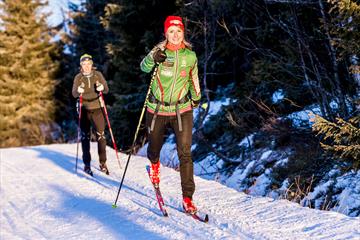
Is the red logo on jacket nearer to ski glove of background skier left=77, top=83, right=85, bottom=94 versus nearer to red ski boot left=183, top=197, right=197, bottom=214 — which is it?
red ski boot left=183, top=197, right=197, bottom=214

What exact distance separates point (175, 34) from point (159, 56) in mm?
356

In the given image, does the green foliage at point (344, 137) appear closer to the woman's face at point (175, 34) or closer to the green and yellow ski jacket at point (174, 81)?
the green and yellow ski jacket at point (174, 81)

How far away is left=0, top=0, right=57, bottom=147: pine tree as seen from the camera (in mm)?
29359

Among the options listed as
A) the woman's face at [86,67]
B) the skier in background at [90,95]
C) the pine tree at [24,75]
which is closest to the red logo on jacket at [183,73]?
the skier in background at [90,95]

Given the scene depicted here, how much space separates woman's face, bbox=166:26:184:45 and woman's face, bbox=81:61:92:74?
12.9 ft

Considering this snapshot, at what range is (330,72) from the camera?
8453 mm

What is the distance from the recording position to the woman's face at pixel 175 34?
17.2 ft

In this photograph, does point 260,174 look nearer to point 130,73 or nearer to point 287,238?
point 287,238

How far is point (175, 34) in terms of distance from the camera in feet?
17.2

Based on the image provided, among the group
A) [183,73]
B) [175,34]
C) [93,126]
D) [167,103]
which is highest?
[175,34]

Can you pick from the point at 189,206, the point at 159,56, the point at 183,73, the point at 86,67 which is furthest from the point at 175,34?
the point at 86,67

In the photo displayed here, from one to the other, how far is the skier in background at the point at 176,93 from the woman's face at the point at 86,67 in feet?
12.0

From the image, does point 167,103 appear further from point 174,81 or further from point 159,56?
point 159,56

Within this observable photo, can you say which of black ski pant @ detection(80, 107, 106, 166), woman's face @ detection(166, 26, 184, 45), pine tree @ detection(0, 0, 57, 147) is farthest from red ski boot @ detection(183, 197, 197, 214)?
pine tree @ detection(0, 0, 57, 147)
